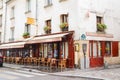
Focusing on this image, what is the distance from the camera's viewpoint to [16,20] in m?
30.3

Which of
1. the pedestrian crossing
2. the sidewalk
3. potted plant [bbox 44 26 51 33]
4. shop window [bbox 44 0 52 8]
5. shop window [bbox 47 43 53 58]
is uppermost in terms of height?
shop window [bbox 44 0 52 8]

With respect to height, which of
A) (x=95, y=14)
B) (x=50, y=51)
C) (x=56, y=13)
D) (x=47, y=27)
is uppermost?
(x=56, y=13)

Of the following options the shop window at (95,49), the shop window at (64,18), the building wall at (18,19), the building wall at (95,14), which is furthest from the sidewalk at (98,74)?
the building wall at (18,19)

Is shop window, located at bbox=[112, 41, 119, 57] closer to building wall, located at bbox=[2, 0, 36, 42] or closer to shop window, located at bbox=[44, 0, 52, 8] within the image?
shop window, located at bbox=[44, 0, 52, 8]

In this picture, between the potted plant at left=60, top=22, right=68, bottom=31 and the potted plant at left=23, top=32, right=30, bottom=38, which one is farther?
the potted plant at left=23, top=32, right=30, bottom=38

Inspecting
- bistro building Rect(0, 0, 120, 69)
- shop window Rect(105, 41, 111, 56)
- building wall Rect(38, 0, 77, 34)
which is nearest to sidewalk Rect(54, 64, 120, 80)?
bistro building Rect(0, 0, 120, 69)

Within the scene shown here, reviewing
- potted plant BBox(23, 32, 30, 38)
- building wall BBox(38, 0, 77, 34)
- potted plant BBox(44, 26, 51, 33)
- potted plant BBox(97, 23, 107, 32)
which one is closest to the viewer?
building wall BBox(38, 0, 77, 34)

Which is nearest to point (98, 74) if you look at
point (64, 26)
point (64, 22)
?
point (64, 26)

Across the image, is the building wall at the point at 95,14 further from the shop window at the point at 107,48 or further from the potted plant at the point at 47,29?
the potted plant at the point at 47,29

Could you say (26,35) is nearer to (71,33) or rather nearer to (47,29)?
(47,29)

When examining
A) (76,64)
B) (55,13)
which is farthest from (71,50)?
(55,13)

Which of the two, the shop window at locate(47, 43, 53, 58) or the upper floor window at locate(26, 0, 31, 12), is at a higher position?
the upper floor window at locate(26, 0, 31, 12)

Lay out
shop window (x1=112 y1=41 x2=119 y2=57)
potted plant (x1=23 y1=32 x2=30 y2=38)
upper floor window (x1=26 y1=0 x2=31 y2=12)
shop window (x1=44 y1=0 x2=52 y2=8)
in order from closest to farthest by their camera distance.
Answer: shop window (x1=112 y1=41 x2=119 y2=57), shop window (x1=44 y1=0 x2=52 y2=8), potted plant (x1=23 y1=32 x2=30 y2=38), upper floor window (x1=26 y1=0 x2=31 y2=12)

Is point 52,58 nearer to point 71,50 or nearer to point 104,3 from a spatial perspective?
point 71,50
